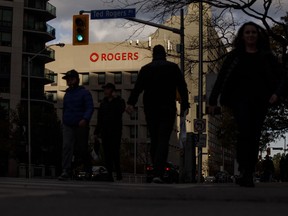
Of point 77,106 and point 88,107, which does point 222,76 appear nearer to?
point 88,107

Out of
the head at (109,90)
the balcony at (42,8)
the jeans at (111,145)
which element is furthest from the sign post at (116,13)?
the balcony at (42,8)

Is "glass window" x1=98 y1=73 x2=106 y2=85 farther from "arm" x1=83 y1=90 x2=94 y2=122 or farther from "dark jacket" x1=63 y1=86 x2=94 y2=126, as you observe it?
"arm" x1=83 y1=90 x2=94 y2=122

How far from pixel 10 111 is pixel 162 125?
176 ft

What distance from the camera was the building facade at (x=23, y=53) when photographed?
67.7m

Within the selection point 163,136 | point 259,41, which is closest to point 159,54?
point 163,136

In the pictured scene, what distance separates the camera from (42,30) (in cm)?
7350

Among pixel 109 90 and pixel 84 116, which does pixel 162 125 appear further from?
pixel 109 90

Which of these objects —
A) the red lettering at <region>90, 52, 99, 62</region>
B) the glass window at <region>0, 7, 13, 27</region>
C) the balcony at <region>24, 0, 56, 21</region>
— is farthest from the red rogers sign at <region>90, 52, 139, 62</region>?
the glass window at <region>0, 7, 13, 27</region>

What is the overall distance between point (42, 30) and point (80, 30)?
170ft

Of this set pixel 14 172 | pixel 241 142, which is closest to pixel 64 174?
pixel 241 142

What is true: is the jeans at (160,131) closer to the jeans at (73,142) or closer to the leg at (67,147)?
the jeans at (73,142)

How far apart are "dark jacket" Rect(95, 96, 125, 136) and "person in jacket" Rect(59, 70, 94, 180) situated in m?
1.02

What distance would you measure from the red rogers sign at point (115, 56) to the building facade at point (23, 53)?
32.6 metres

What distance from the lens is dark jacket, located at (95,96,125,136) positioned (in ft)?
39.1
